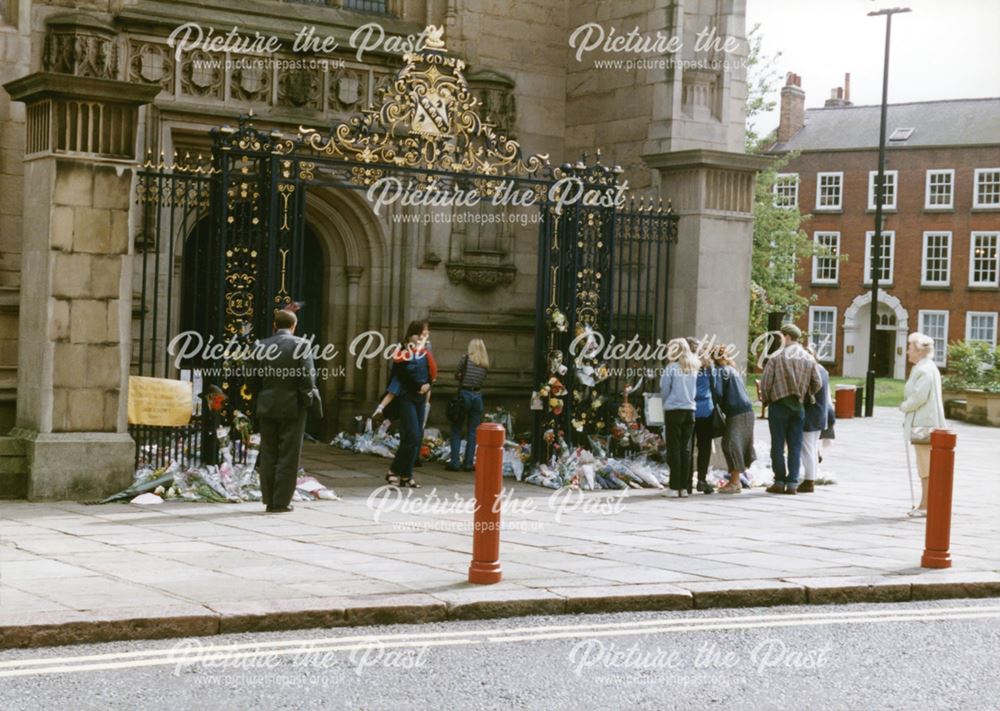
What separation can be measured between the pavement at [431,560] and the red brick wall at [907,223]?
4525 centimetres

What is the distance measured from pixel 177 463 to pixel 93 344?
1464 millimetres

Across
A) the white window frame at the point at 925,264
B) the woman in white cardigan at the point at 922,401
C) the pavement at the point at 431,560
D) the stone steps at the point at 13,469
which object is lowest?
the pavement at the point at 431,560

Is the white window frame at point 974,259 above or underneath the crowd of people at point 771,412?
above

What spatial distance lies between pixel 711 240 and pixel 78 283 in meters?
7.09

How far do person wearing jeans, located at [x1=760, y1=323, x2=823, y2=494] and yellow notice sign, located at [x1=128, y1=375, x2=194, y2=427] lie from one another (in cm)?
594

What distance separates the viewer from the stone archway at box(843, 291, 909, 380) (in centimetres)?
5791

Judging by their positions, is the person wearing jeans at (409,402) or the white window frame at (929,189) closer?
the person wearing jeans at (409,402)

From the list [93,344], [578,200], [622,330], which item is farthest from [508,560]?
[622,330]

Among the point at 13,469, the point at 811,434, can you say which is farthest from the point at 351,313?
the point at 13,469

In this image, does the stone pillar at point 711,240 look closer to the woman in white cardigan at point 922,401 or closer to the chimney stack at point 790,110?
the woman in white cardigan at point 922,401

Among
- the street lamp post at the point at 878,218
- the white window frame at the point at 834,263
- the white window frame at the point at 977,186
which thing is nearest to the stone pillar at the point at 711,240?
the street lamp post at the point at 878,218

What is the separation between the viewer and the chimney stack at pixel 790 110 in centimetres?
6175

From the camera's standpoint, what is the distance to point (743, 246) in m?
15.7

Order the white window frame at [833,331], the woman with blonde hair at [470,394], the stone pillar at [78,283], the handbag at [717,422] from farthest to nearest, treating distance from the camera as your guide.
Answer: the white window frame at [833,331] → the woman with blonde hair at [470,394] → the handbag at [717,422] → the stone pillar at [78,283]
